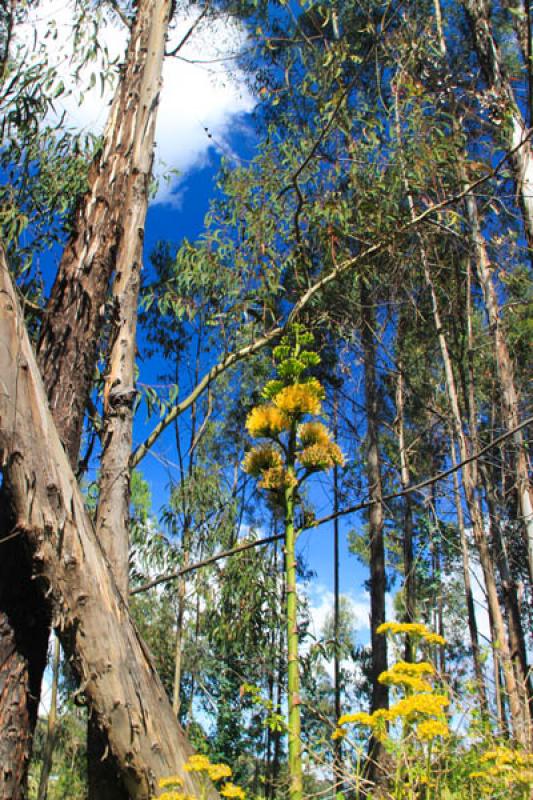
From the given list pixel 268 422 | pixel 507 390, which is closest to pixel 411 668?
pixel 268 422

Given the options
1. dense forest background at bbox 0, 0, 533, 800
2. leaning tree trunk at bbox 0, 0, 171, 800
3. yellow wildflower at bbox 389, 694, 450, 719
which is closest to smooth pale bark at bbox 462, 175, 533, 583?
dense forest background at bbox 0, 0, 533, 800

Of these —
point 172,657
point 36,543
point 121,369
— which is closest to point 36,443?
point 36,543

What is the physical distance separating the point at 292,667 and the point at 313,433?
24.7 inches

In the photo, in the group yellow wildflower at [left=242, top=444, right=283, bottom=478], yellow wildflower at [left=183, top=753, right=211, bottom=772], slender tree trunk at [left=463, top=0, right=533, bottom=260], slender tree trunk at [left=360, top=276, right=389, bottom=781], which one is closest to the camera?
yellow wildflower at [left=183, top=753, right=211, bottom=772]

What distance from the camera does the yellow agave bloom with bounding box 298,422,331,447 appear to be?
174cm

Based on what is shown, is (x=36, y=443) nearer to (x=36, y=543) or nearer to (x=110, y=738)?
(x=36, y=543)

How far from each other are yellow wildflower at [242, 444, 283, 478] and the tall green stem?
10 centimetres

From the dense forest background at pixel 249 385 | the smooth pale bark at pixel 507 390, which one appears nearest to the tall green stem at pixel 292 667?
the dense forest background at pixel 249 385

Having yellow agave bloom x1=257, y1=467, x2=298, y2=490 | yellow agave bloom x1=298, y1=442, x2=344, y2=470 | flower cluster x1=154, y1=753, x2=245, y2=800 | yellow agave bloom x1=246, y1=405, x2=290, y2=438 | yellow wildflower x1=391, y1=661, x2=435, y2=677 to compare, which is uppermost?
yellow agave bloom x1=246, y1=405, x2=290, y2=438

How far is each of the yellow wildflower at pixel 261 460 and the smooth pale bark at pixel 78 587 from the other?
50 centimetres

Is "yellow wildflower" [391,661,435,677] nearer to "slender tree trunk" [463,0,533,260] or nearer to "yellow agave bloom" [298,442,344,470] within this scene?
"yellow agave bloom" [298,442,344,470]

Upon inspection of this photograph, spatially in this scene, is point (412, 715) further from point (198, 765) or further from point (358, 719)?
point (198, 765)

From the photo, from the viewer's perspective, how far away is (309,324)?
4.41 meters

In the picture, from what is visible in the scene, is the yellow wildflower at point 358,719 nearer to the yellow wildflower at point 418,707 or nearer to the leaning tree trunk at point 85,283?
the yellow wildflower at point 418,707
